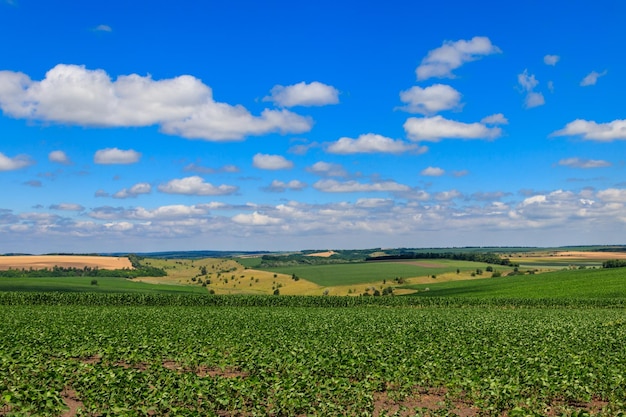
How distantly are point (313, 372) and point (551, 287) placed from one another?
66.0 metres

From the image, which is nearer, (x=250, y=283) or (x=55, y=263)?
(x=250, y=283)

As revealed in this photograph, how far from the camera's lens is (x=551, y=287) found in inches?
2950

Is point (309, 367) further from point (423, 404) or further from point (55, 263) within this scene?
point (55, 263)

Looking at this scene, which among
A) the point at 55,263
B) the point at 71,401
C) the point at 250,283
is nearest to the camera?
the point at 71,401

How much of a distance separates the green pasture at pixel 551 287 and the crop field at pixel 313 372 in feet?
132

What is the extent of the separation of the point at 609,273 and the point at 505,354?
7460cm

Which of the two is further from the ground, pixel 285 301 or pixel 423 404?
pixel 423 404

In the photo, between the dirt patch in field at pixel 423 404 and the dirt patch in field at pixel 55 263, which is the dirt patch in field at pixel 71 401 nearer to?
the dirt patch in field at pixel 423 404

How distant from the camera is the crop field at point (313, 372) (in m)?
15.2

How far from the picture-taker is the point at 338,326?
33.8m


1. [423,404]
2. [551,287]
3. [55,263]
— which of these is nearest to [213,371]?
[423,404]

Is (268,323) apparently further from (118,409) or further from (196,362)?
(118,409)

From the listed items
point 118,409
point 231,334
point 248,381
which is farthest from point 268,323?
A: point 118,409

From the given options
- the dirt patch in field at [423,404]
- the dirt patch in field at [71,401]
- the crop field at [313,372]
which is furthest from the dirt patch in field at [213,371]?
the dirt patch in field at [423,404]
